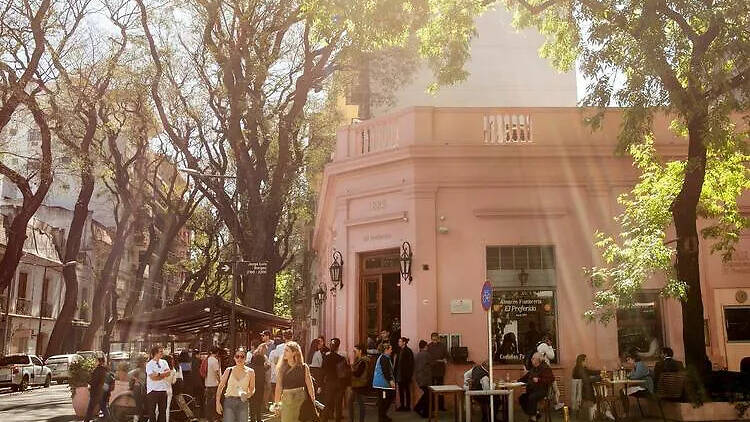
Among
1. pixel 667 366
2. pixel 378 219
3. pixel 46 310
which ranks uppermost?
pixel 378 219

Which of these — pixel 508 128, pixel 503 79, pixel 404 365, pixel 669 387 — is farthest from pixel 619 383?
pixel 503 79

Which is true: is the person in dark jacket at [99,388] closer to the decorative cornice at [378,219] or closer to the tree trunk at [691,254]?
the decorative cornice at [378,219]

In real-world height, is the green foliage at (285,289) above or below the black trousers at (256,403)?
above

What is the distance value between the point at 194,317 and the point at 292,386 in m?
9.00

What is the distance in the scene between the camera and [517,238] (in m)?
15.6

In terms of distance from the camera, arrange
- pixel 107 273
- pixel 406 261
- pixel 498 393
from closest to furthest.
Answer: pixel 498 393 → pixel 406 261 → pixel 107 273

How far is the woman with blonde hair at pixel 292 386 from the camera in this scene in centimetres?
909

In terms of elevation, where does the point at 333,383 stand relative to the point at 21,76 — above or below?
below

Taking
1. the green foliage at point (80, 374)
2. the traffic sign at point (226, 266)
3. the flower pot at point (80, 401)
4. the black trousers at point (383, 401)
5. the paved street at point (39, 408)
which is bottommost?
the paved street at point (39, 408)

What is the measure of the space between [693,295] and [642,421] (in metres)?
2.48

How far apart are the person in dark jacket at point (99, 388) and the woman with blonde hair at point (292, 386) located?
702cm

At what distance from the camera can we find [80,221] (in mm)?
30656

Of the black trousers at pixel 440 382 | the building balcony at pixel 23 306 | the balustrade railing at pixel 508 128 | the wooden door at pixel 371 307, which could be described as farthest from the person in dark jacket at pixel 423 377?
the building balcony at pixel 23 306

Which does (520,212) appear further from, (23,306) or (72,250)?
(23,306)
